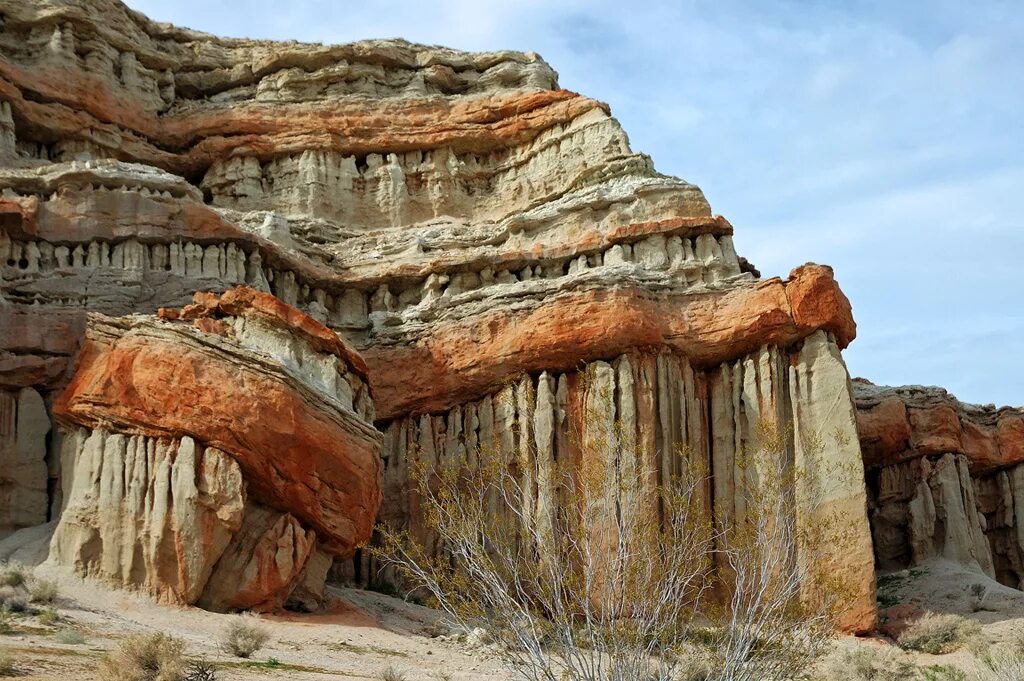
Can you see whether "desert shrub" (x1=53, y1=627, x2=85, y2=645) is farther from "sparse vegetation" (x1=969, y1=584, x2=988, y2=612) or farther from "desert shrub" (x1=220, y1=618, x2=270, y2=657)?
"sparse vegetation" (x1=969, y1=584, x2=988, y2=612)

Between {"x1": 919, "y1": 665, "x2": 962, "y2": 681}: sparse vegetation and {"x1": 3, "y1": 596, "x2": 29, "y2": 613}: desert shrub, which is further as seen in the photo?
{"x1": 919, "y1": 665, "x2": 962, "y2": 681}: sparse vegetation

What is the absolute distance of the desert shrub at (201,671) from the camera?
62.3ft

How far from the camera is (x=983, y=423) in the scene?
4350 cm

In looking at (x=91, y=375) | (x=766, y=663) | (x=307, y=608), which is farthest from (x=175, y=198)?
(x=766, y=663)

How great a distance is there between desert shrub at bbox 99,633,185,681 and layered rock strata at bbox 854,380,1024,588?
2518 centimetres

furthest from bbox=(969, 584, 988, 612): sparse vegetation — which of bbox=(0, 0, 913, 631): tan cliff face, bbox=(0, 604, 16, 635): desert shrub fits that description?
bbox=(0, 604, 16, 635): desert shrub

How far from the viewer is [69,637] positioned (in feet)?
69.3

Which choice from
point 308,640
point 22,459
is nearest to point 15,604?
point 308,640

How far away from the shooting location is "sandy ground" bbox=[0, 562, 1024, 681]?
20406mm

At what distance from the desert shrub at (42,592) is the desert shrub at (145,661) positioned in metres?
4.60

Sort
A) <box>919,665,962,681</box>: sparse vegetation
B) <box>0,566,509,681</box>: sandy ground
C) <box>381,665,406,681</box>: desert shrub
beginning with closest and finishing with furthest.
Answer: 1. <box>0,566,509,681</box>: sandy ground
2. <box>381,665,406,681</box>: desert shrub
3. <box>919,665,962,681</box>: sparse vegetation

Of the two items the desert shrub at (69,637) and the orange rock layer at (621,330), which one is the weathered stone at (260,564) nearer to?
the desert shrub at (69,637)

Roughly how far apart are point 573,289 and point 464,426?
162 inches

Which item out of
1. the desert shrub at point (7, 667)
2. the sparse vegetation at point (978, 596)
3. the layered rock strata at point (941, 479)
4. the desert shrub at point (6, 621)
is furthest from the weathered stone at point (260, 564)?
the layered rock strata at point (941, 479)
